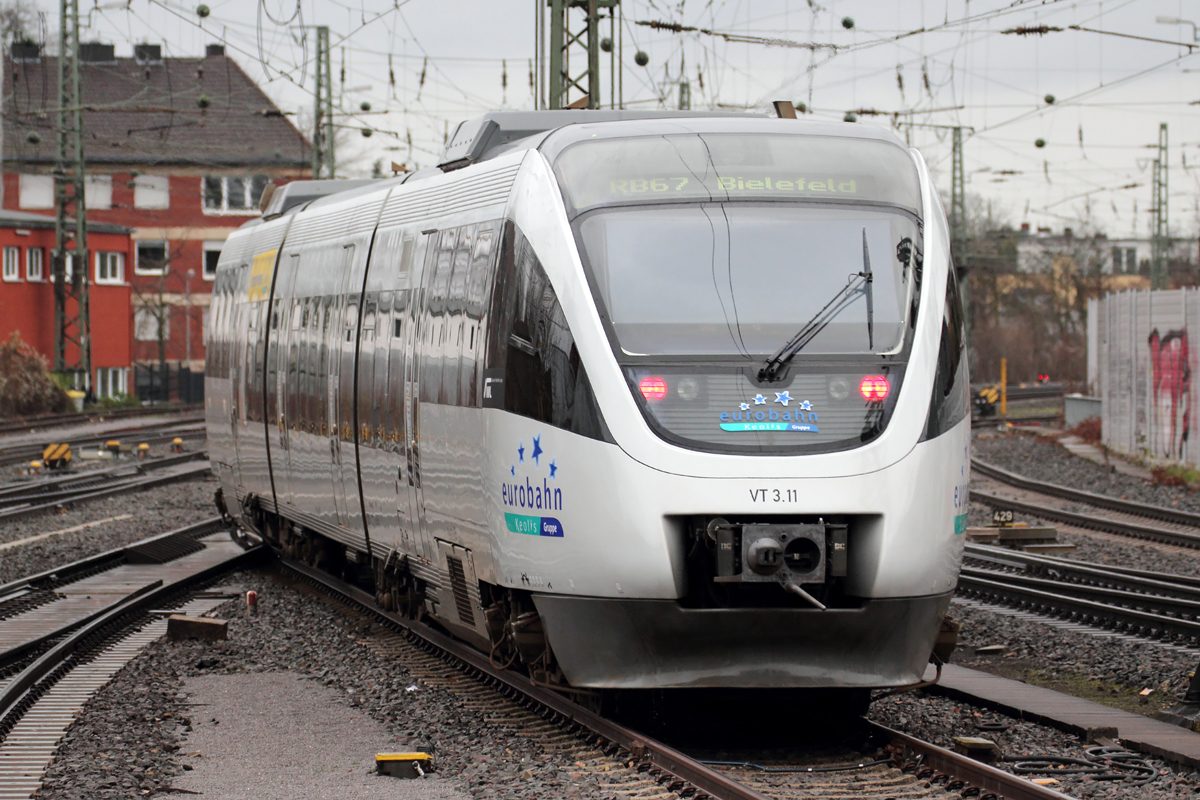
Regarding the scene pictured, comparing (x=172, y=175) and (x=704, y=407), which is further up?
(x=172, y=175)

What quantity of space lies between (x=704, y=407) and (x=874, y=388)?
0.84 metres

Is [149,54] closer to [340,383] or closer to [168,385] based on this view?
[168,385]

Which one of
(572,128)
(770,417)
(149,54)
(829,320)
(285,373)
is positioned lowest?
(770,417)

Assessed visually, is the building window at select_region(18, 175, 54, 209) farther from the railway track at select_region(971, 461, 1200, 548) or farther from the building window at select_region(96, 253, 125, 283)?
the railway track at select_region(971, 461, 1200, 548)

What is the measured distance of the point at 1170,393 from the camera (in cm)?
3042

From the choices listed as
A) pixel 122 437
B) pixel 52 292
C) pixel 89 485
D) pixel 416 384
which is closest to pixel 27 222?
pixel 52 292

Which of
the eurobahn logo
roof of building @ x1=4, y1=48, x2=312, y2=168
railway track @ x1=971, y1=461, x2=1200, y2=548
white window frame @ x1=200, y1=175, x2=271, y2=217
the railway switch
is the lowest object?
railway track @ x1=971, y1=461, x2=1200, y2=548

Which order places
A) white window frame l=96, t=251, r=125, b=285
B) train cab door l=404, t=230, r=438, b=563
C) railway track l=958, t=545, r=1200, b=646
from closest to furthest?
1. train cab door l=404, t=230, r=438, b=563
2. railway track l=958, t=545, r=1200, b=646
3. white window frame l=96, t=251, r=125, b=285

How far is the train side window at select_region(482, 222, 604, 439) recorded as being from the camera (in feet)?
26.1

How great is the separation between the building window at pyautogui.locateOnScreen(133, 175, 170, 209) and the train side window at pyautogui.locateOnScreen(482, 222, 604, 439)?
6391cm

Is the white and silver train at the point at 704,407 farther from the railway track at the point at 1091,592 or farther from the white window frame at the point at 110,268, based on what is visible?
the white window frame at the point at 110,268

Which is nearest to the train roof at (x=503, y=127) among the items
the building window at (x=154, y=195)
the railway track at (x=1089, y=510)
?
the railway track at (x=1089, y=510)

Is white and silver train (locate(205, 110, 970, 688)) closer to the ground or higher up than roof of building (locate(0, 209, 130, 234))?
closer to the ground

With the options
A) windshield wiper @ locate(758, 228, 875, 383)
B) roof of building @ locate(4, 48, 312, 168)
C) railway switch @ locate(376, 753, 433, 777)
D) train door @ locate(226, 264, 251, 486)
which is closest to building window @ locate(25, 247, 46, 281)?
roof of building @ locate(4, 48, 312, 168)
